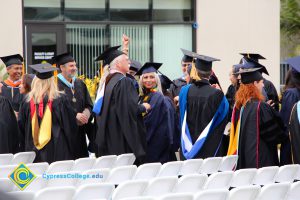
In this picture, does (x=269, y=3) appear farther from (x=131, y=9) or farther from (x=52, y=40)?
(x=52, y=40)

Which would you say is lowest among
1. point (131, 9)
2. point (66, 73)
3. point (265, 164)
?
point (265, 164)

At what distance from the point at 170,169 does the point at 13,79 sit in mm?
4313

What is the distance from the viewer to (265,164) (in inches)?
312

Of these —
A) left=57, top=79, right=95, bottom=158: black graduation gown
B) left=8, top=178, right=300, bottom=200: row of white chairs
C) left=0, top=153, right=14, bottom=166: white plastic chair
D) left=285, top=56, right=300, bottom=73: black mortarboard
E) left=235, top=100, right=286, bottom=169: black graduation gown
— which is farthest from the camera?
left=57, top=79, right=95, bottom=158: black graduation gown

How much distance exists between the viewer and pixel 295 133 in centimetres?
764

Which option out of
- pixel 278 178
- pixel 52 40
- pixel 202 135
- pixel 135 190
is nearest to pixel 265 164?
pixel 202 135

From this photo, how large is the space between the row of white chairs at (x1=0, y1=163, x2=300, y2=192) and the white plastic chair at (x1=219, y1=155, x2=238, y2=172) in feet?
2.94

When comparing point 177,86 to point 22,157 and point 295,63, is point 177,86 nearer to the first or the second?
point 295,63

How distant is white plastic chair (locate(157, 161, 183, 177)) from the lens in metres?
6.68

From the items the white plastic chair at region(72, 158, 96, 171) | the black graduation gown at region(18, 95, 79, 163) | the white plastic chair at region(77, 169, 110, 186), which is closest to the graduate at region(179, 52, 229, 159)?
the black graduation gown at region(18, 95, 79, 163)

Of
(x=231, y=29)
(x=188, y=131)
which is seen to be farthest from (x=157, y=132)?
(x=231, y=29)

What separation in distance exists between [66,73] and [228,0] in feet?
30.0

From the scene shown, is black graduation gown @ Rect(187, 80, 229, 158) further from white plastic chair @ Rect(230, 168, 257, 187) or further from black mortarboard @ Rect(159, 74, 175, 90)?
white plastic chair @ Rect(230, 168, 257, 187)

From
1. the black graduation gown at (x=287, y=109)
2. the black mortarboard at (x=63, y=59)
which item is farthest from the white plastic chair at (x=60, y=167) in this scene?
the black mortarboard at (x=63, y=59)
